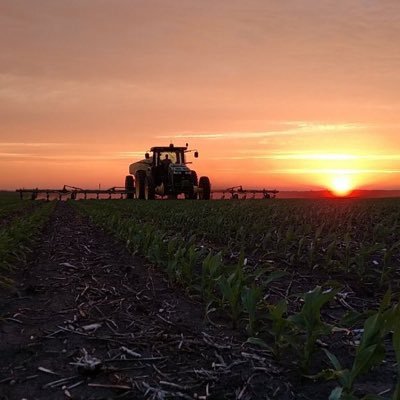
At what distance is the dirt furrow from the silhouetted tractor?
20.7 meters

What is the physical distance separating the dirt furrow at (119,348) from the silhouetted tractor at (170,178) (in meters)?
20.7

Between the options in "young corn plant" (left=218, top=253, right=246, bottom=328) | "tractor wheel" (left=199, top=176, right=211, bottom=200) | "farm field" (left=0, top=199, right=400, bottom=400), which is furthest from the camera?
"tractor wheel" (left=199, top=176, right=211, bottom=200)

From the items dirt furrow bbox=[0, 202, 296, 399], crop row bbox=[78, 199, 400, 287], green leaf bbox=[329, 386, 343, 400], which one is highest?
crop row bbox=[78, 199, 400, 287]

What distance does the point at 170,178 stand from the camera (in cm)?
2677

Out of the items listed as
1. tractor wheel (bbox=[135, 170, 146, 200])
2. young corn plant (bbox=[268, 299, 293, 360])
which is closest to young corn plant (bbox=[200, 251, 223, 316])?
young corn plant (bbox=[268, 299, 293, 360])

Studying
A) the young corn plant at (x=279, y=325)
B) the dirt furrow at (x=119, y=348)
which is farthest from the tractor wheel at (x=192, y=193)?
the young corn plant at (x=279, y=325)

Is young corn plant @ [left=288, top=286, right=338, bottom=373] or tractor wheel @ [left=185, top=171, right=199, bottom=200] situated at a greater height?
tractor wheel @ [left=185, top=171, right=199, bottom=200]

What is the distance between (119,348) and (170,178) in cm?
2358

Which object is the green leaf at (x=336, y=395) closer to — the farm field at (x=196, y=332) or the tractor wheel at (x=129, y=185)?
the farm field at (x=196, y=332)

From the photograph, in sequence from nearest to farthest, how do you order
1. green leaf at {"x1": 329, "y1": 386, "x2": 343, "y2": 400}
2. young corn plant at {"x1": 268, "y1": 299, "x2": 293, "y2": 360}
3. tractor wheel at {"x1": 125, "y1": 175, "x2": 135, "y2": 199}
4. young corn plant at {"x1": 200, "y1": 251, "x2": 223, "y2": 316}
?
1. green leaf at {"x1": 329, "y1": 386, "x2": 343, "y2": 400}
2. young corn plant at {"x1": 268, "y1": 299, "x2": 293, "y2": 360}
3. young corn plant at {"x1": 200, "y1": 251, "x2": 223, "y2": 316}
4. tractor wheel at {"x1": 125, "y1": 175, "x2": 135, "y2": 199}

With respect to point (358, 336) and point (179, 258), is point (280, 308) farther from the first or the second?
point (179, 258)

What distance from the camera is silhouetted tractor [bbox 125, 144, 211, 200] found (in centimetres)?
2616

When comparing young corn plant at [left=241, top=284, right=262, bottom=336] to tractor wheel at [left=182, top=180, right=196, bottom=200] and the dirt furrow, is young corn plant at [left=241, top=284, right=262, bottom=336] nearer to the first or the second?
the dirt furrow

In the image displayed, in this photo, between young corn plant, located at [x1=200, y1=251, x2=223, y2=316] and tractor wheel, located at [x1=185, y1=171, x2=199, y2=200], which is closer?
young corn plant, located at [x1=200, y1=251, x2=223, y2=316]
